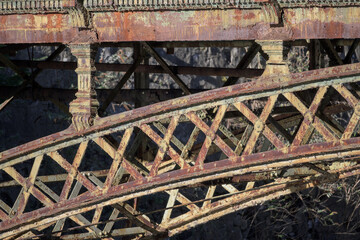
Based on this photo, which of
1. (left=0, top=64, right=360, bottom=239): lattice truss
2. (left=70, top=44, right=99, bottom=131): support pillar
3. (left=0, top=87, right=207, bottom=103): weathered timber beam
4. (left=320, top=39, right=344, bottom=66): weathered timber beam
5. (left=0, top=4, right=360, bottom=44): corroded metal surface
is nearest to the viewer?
(left=0, top=64, right=360, bottom=239): lattice truss

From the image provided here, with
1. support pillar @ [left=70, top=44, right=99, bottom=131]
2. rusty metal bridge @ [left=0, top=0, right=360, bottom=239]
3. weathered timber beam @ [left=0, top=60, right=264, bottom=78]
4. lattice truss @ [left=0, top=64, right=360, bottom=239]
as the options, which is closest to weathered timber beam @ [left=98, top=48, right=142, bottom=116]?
weathered timber beam @ [left=0, top=60, right=264, bottom=78]

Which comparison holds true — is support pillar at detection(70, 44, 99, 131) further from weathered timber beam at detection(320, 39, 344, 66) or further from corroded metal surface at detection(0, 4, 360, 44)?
weathered timber beam at detection(320, 39, 344, 66)

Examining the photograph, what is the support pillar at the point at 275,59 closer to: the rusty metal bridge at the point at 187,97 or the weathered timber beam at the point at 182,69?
the rusty metal bridge at the point at 187,97

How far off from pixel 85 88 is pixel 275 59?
1921mm

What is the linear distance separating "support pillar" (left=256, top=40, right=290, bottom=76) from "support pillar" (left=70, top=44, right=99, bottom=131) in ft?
5.71

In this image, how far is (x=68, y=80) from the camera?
18.3 metres

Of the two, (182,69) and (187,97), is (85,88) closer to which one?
(187,97)

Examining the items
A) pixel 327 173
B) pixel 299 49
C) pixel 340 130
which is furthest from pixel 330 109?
pixel 299 49

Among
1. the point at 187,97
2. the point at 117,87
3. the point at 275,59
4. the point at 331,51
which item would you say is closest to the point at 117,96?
the point at 117,87

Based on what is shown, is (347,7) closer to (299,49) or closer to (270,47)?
(270,47)

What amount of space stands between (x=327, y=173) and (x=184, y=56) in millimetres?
11580

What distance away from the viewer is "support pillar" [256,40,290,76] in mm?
6047

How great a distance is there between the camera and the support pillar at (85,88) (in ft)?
21.5

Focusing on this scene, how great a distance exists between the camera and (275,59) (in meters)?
6.09
